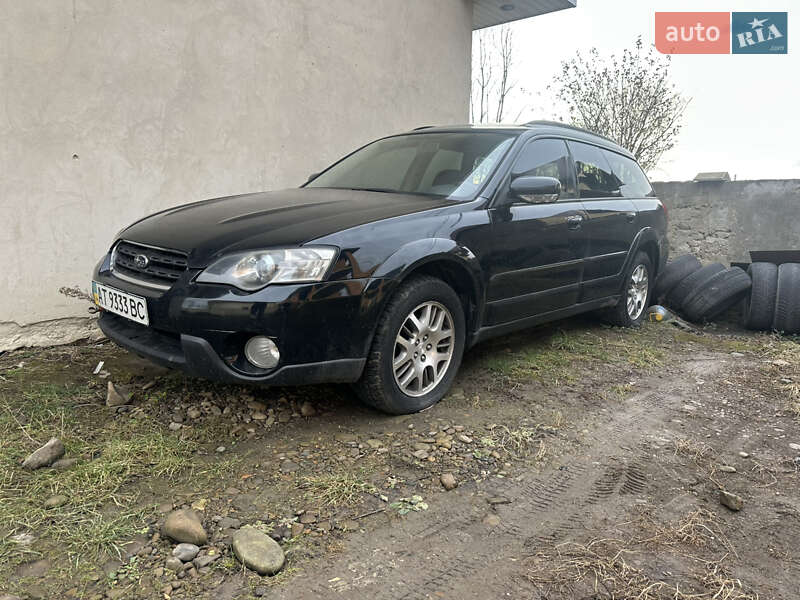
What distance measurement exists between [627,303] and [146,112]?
4376mm

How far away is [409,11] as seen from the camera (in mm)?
6867

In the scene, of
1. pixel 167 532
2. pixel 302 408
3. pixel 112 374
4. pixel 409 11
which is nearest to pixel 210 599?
pixel 167 532

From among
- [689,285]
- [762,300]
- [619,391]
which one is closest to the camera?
[619,391]

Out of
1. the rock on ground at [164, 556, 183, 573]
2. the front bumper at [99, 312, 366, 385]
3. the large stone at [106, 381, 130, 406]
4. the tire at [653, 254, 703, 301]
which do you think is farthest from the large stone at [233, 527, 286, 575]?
the tire at [653, 254, 703, 301]

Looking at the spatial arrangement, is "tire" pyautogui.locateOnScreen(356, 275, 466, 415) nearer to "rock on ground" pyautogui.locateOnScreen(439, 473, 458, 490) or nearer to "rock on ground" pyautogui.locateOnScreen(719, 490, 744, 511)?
"rock on ground" pyautogui.locateOnScreen(439, 473, 458, 490)

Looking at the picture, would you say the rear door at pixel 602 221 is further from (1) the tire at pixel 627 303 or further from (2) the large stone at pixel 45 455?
(2) the large stone at pixel 45 455

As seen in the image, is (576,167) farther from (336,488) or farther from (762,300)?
(336,488)

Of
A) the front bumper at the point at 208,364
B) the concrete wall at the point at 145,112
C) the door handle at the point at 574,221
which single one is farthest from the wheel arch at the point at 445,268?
the concrete wall at the point at 145,112

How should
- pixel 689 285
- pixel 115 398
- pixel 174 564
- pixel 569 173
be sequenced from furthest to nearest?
pixel 689 285
pixel 569 173
pixel 115 398
pixel 174 564

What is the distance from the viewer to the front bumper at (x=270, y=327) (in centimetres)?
266

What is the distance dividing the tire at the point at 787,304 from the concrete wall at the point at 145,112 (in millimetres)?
4414

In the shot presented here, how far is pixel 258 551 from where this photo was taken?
2.06 m

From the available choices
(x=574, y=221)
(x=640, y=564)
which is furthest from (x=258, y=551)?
(x=574, y=221)

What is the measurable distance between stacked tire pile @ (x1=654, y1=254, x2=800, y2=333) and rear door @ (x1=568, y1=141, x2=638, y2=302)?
1553mm
